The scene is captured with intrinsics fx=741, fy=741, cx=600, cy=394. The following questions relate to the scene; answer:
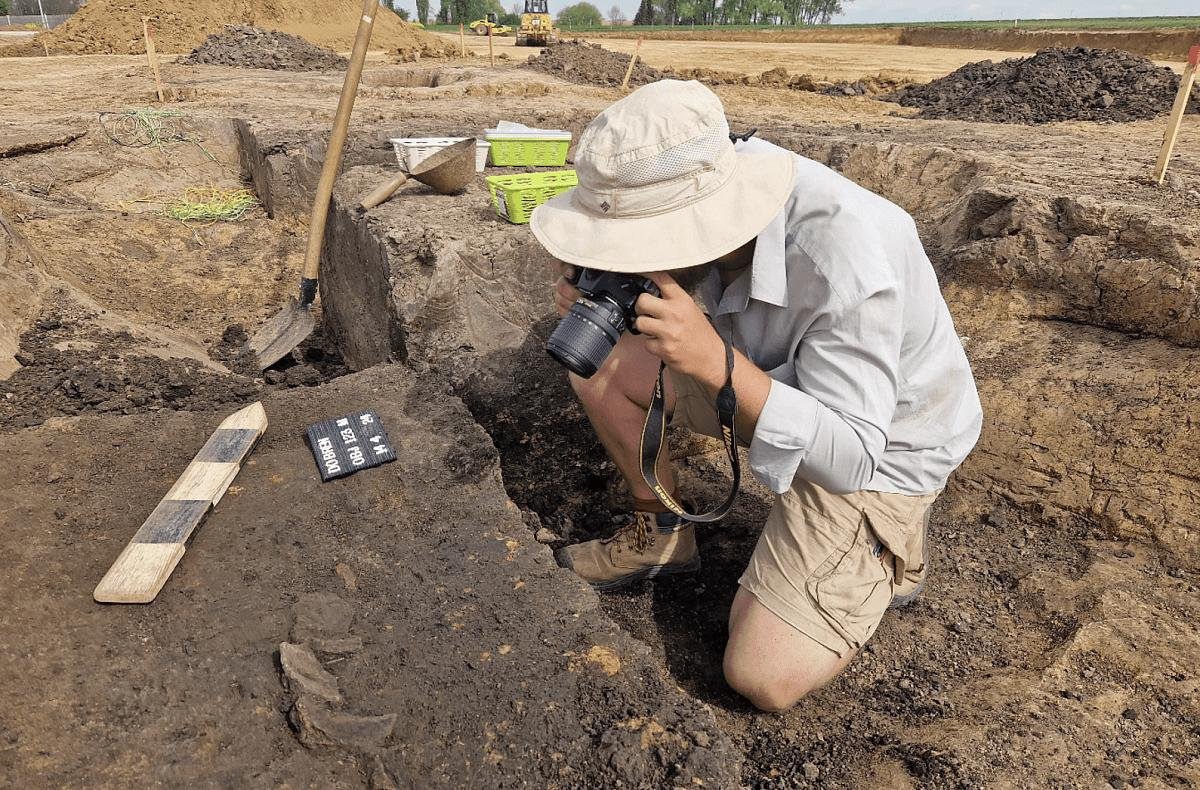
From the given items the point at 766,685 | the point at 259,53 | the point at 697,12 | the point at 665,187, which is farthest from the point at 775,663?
the point at 697,12

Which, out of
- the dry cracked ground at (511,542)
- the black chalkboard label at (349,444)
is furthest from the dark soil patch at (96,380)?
the black chalkboard label at (349,444)

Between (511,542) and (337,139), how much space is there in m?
2.64

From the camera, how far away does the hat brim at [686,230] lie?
1457mm

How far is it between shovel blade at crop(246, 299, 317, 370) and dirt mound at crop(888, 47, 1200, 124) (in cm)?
701

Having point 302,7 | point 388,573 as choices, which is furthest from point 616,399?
point 302,7

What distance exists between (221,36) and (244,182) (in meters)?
7.67

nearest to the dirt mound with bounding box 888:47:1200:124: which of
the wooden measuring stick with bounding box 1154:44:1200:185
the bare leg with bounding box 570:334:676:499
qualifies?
the wooden measuring stick with bounding box 1154:44:1200:185

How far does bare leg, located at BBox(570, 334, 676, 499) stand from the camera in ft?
7.63

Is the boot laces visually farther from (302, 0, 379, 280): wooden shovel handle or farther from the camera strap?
(302, 0, 379, 280): wooden shovel handle

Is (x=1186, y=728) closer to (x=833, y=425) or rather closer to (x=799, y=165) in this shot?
(x=833, y=425)

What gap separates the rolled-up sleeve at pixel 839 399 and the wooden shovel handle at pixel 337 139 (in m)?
2.91

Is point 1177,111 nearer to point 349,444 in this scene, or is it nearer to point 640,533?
point 640,533

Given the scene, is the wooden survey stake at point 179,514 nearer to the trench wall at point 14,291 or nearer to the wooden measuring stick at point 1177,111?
the trench wall at point 14,291

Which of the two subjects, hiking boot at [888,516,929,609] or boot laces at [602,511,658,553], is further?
boot laces at [602,511,658,553]
